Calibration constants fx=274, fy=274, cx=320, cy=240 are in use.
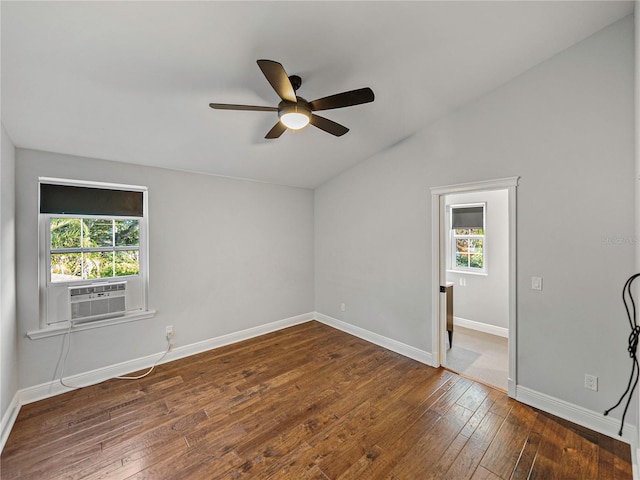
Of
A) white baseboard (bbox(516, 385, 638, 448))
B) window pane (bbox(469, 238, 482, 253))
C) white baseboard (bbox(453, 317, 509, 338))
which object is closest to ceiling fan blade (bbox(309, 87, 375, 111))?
white baseboard (bbox(516, 385, 638, 448))

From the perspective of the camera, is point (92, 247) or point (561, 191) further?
point (92, 247)

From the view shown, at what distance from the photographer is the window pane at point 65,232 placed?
2730mm

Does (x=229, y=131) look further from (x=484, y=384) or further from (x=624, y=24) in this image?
(x=484, y=384)

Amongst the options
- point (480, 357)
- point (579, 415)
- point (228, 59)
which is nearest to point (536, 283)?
point (579, 415)

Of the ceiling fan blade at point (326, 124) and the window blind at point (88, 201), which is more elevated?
the ceiling fan blade at point (326, 124)

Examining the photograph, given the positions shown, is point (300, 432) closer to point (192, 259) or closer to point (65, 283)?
point (192, 259)

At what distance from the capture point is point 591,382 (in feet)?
7.41

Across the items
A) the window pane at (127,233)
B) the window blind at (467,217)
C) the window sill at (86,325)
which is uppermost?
the window blind at (467,217)

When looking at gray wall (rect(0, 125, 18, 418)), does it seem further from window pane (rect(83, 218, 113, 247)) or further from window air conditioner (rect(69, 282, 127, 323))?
window pane (rect(83, 218, 113, 247))

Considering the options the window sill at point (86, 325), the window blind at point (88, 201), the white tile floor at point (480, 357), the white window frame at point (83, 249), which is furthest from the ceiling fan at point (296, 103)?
the white tile floor at point (480, 357)

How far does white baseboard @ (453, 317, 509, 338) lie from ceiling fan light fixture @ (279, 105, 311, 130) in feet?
14.1

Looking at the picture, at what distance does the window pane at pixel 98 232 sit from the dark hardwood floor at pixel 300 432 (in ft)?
4.88

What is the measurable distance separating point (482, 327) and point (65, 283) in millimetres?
5577

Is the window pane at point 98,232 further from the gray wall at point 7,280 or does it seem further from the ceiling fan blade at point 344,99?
the ceiling fan blade at point 344,99
